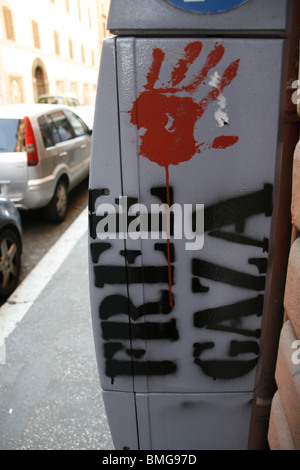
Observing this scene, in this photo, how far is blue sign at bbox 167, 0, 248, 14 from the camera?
1107 millimetres

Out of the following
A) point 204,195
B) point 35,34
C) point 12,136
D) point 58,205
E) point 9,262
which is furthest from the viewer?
point 35,34

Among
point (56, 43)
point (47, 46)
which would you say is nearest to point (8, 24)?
point (47, 46)

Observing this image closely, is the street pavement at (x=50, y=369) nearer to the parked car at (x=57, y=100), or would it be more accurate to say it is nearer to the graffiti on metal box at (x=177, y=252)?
the graffiti on metal box at (x=177, y=252)

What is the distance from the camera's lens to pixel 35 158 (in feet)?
16.3

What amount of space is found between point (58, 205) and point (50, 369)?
3.27 meters

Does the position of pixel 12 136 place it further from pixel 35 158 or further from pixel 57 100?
pixel 57 100

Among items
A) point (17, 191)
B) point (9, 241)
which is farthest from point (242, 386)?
point (17, 191)

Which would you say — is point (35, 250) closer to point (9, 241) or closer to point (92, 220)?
point (9, 241)

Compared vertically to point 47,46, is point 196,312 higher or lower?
lower

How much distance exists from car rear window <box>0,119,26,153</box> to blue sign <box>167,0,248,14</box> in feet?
13.7

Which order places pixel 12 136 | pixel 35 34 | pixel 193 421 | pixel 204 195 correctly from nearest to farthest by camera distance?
pixel 204 195 < pixel 193 421 < pixel 12 136 < pixel 35 34

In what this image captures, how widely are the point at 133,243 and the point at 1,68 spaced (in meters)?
18.7

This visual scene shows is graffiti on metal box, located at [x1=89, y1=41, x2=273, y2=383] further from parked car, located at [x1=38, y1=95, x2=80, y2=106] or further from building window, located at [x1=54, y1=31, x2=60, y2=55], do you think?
building window, located at [x1=54, y1=31, x2=60, y2=55]
